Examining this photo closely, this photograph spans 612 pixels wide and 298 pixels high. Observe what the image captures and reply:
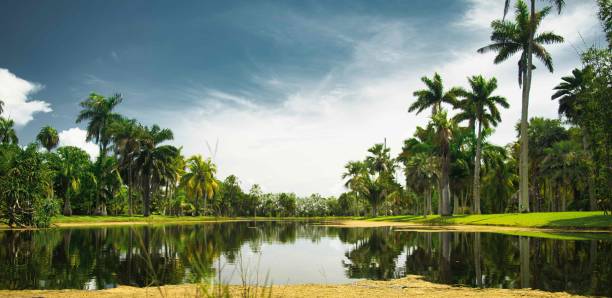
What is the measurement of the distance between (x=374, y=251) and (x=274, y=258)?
5925mm

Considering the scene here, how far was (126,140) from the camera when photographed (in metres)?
76.6

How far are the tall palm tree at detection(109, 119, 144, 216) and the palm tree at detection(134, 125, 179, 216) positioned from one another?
1.30 metres

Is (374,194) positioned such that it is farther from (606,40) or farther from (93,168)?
(606,40)

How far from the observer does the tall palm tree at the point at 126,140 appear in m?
75.8

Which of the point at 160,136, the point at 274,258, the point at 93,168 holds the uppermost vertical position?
the point at 160,136

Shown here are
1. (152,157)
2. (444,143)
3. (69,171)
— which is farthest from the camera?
(152,157)

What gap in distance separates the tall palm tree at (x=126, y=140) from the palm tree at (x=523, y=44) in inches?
2320

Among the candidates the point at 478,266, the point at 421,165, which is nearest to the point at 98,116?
the point at 421,165

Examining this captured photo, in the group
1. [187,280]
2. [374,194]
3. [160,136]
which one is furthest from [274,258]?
[374,194]

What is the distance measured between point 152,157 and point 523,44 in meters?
64.2

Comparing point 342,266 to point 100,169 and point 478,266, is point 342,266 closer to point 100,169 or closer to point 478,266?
point 478,266

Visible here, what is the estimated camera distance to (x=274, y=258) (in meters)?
23.0

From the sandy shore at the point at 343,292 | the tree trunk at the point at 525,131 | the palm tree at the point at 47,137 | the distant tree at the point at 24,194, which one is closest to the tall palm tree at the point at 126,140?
the palm tree at the point at 47,137

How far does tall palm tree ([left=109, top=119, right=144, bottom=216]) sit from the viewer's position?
75812mm
